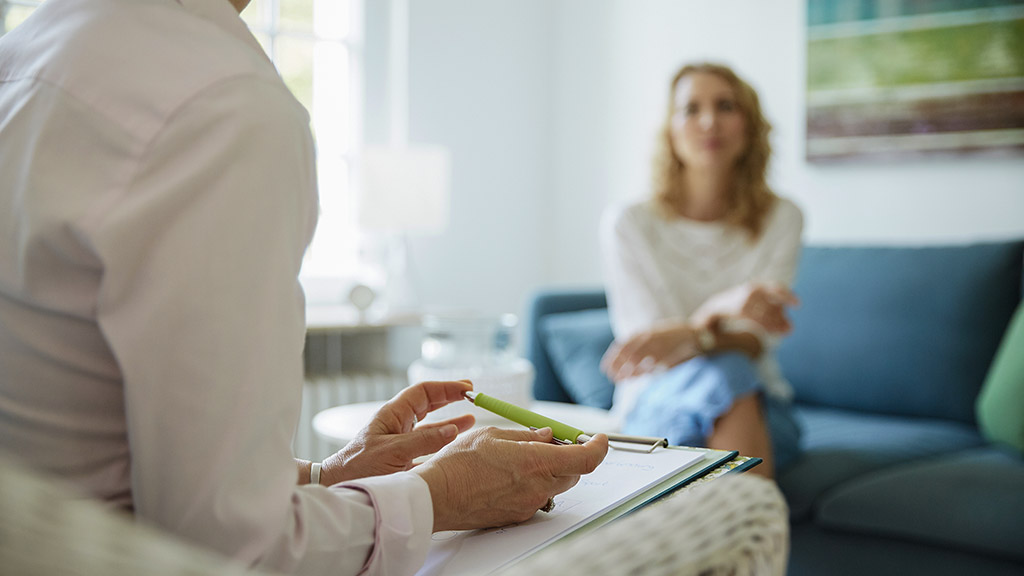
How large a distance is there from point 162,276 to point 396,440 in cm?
37

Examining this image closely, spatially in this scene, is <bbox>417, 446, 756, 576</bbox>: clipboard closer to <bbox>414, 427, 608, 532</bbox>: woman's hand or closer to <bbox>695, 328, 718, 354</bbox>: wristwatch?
<bbox>414, 427, 608, 532</bbox>: woman's hand

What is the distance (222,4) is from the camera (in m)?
0.73

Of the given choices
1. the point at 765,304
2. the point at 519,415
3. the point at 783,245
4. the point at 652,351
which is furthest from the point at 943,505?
the point at 519,415

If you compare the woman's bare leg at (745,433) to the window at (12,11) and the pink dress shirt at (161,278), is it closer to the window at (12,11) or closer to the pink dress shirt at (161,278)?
the pink dress shirt at (161,278)

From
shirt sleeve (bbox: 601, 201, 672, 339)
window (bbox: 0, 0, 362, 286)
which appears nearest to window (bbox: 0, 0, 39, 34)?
window (bbox: 0, 0, 362, 286)

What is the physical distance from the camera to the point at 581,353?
269 centimetres

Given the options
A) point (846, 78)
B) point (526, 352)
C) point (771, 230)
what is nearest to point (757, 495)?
point (771, 230)

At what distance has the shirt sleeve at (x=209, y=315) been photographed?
58 centimetres

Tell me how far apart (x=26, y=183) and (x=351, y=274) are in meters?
2.97

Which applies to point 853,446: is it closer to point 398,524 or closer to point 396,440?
point 396,440

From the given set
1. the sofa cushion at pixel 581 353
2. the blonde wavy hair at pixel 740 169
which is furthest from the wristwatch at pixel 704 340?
the sofa cushion at pixel 581 353

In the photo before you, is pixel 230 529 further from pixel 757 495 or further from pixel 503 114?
pixel 503 114

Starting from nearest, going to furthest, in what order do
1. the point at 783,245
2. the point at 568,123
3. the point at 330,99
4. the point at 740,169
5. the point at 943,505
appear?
the point at 943,505 → the point at 783,245 → the point at 740,169 → the point at 330,99 → the point at 568,123

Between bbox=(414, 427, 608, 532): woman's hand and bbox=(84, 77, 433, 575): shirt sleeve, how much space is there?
167 millimetres
